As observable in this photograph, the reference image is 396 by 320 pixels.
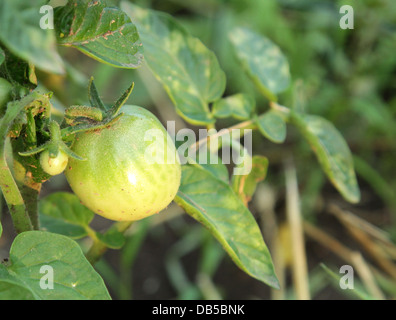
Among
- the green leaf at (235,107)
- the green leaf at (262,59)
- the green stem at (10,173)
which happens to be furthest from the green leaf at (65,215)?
the green leaf at (262,59)

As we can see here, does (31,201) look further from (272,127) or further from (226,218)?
(272,127)

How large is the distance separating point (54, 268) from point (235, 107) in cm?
42

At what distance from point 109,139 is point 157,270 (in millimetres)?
934

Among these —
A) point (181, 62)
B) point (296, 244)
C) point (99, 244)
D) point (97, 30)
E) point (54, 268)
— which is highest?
point (97, 30)

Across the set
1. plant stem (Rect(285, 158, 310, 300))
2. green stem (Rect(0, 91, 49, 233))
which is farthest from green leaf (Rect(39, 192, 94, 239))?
plant stem (Rect(285, 158, 310, 300))

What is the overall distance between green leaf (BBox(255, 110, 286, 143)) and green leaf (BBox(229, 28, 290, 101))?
0.07 m

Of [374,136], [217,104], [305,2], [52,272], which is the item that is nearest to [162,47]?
[217,104]

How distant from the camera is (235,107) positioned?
2.69ft

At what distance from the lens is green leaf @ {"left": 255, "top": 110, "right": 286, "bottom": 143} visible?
78cm

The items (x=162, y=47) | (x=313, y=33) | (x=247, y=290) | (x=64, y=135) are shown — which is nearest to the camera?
(x=64, y=135)

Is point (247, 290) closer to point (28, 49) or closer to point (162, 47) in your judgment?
point (162, 47)

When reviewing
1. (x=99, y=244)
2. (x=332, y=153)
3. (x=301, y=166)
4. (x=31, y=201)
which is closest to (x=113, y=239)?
(x=99, y=244)

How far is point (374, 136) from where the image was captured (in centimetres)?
163

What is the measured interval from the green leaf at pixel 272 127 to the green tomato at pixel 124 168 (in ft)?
0.82
